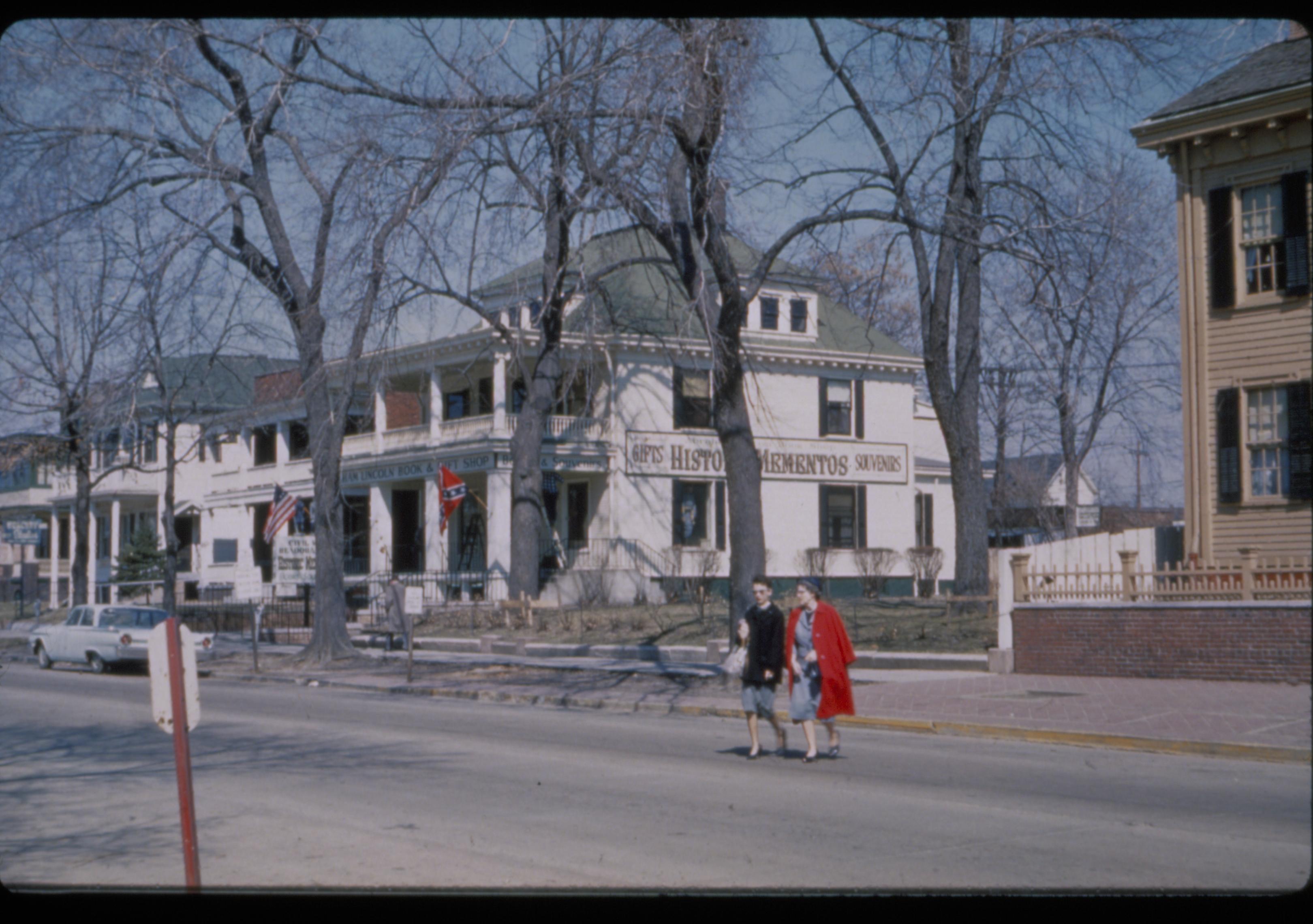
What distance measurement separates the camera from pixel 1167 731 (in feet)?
45.2

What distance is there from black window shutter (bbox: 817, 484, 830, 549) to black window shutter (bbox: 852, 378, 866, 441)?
7.43 feet

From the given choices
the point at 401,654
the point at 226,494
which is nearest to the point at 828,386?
the point at 401,654

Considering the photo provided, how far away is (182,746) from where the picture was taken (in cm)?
554

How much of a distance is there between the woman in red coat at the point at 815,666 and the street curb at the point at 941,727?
2.78m

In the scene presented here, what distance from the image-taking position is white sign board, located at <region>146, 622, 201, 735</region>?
18.8ft

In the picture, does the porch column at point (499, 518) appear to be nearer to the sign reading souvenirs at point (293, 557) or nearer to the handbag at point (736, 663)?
the sign reading souvenirs at point (293, 557)

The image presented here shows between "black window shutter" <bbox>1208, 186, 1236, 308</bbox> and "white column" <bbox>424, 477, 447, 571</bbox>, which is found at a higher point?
"black window shutter" <bbox>1208, 186, 1236, 308</bbox>

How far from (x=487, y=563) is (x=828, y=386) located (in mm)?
12725

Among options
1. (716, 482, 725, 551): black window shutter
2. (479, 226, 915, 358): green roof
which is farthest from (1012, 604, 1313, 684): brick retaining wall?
(716, 482, 725, 551): black window shutter

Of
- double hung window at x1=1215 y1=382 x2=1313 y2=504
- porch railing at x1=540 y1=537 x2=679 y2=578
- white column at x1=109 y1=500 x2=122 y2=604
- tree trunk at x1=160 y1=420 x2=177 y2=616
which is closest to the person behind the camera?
double hung window at x1=1215 y1=382 x2=1313 y2=504

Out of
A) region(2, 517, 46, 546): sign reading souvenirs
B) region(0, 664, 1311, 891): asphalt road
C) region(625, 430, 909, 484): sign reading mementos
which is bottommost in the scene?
region(0, 664, 1311, 891): asphalt road

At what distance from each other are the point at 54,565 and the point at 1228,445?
43853mm

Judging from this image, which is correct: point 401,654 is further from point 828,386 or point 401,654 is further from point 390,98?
point 828,386

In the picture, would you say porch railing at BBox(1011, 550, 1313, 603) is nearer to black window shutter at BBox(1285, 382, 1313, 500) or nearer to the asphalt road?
black window shutter at BBox(1285, 382, 1313, 500)
